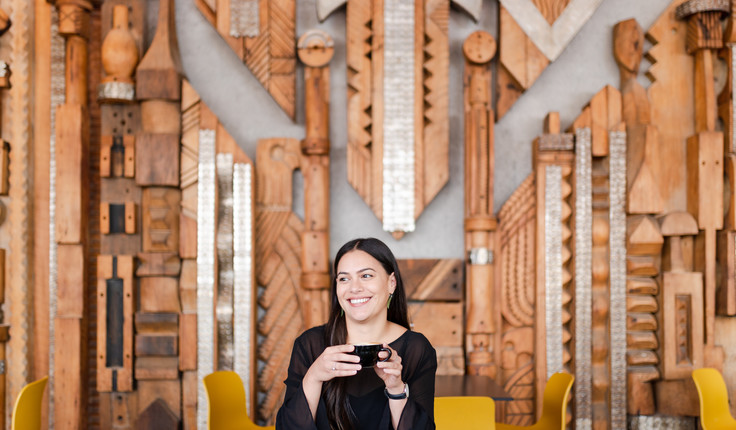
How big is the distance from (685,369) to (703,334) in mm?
225

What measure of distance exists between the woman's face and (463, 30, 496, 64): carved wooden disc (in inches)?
86.4

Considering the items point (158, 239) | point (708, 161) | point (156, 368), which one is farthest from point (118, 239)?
point (708, 161)

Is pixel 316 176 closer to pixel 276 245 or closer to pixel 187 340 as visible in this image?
pixel 276 245

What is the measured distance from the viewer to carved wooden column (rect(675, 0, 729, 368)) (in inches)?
143


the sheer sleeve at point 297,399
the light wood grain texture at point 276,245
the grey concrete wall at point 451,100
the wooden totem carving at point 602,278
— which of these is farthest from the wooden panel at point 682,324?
the sheer sleeve at point 297,399

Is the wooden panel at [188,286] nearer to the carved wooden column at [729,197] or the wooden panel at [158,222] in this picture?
the wooden panel at [158,222]

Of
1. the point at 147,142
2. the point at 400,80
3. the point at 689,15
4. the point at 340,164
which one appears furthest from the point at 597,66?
the point at 147,142

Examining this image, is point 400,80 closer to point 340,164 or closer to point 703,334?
point 340,164

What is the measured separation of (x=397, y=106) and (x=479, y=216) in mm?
772

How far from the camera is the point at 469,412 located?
2.56m

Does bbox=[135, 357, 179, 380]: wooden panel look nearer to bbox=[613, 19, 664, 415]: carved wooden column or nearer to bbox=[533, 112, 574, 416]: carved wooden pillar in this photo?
bbox=[533, 112, 574, 416]: carved wooden pillar

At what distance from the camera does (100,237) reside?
12.4 ft

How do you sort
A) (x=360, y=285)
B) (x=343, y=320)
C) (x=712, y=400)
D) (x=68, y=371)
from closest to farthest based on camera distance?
(x=360, y=285), (x=343, y=320), (x=712, y=400), (x=68, y=371)

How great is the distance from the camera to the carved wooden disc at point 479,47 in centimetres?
369
